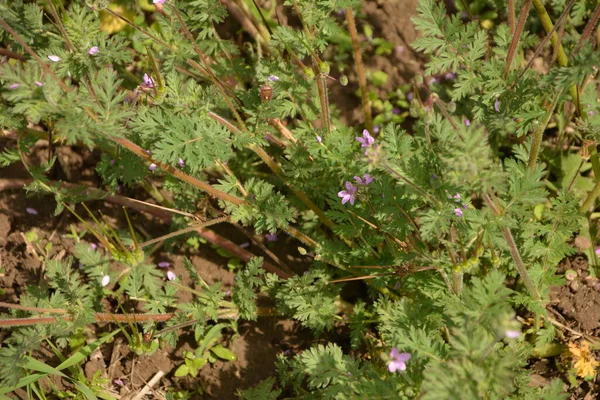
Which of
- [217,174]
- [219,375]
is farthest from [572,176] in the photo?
[219,375]

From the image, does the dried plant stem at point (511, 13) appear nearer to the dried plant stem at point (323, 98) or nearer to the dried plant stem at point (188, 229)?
the dried plant stem at point (323, 98)

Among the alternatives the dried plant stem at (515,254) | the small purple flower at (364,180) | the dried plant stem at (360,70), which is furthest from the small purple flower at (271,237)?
the dried plant stem at (515,254)

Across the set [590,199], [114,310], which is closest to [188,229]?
[114,310]

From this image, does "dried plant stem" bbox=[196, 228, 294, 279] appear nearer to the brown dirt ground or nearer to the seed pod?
the brown dirt ground

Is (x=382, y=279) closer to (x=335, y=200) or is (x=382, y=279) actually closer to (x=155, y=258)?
(x=335, y=200)

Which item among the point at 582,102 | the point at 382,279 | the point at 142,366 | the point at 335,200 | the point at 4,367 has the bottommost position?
the point at 142,366

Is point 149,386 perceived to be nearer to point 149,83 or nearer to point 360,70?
point 149,83

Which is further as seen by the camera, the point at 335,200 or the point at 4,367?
the point at 335,200
